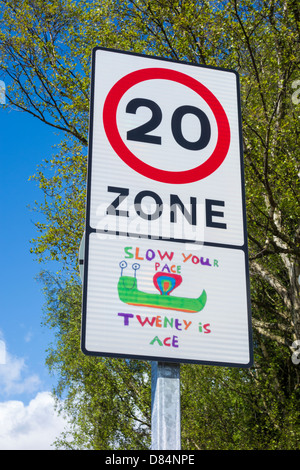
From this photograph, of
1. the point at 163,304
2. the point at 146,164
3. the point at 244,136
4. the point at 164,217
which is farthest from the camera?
the point at 244,136

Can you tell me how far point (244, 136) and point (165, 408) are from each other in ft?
40.0

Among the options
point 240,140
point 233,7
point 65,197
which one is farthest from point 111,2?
point 240,140

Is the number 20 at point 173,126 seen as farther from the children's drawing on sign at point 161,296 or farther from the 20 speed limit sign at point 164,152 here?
the children's drawing on sign at point 161,296

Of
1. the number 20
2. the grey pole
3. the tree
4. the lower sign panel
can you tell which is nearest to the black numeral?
the number 20

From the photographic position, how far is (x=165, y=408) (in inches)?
81.7

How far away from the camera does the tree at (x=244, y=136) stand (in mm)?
13234

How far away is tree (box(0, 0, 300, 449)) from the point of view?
13.2 metres

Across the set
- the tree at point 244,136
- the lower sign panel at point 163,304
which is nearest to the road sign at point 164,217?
the lower sign panel at point 163,304

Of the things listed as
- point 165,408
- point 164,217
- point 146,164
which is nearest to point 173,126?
point 146,164

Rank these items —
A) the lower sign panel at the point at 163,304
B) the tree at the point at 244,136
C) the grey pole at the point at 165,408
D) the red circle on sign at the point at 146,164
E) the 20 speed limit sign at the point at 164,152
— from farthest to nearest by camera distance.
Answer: the tree at the point at 244,136 → the red circle on sign at the point at 146,164 → the 20 speed limit sign at the point at 164,152 → the lower sign panel at the point at 163,304 → the grey pole at the point at 165,408

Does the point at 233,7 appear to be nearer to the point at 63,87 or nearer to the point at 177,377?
the point at 63,87

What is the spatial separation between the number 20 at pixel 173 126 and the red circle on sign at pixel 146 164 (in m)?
0.06

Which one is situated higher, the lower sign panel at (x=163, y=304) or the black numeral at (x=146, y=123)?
the black numeral at (x=146, y=123)

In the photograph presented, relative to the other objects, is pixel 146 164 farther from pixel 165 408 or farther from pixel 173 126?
pixel 165 408
